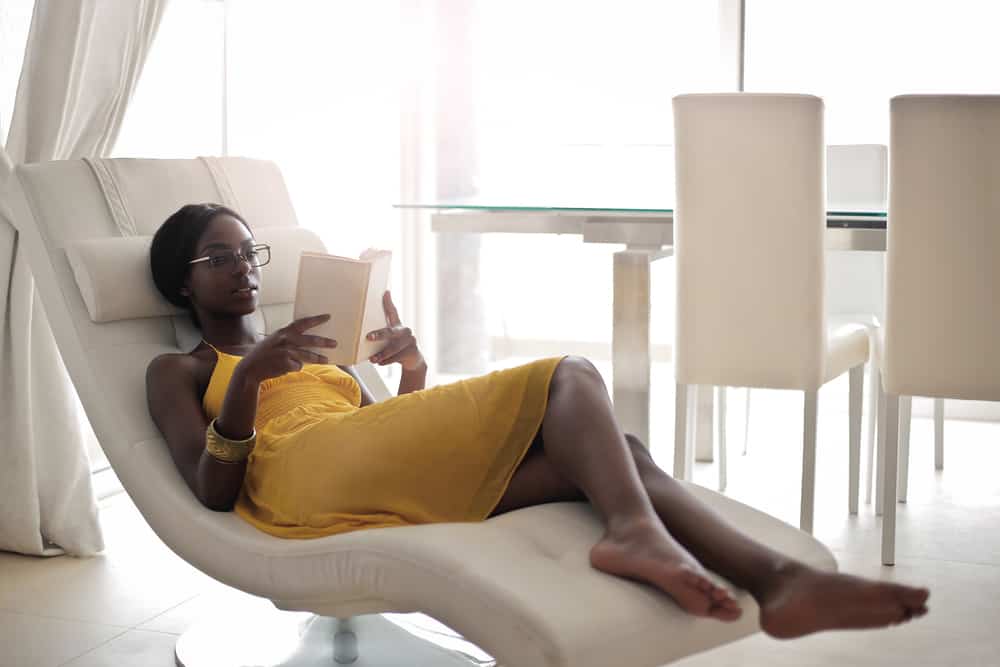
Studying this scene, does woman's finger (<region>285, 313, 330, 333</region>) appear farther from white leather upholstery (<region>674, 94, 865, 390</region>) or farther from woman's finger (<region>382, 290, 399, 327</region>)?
white leather upholstery (<region>674, 94, 865, 390</region>)

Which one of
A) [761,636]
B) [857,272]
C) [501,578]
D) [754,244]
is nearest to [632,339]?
[754,244]

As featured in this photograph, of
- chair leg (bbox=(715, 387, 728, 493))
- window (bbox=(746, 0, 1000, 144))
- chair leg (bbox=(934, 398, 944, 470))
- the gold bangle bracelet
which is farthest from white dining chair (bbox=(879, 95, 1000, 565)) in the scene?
window (bbox=(746, 0, 1000, 144))

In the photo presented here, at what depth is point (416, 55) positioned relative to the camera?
4605 millimetres

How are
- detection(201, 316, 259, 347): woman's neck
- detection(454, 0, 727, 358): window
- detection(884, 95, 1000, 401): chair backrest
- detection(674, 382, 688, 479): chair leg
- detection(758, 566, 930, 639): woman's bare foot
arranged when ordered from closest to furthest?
detection(758, 566, 930, 639): woman's bare foot → detection(201, 316, 259, 347): woman's neck → detection(884, 95, 1000, 401): chair backrest → detection(674, 382, 688, 479): chair leg → detection(454, 0, 727, 358): window

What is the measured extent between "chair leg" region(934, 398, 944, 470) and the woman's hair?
7.08ft

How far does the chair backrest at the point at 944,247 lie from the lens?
8.11 feet

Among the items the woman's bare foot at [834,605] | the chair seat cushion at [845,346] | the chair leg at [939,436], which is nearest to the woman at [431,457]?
the woman's bare foot at [834,605]

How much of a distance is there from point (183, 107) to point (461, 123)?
1.42 metres

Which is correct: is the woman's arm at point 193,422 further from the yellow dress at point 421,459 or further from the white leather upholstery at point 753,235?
the white leather upholstery at point 753,235

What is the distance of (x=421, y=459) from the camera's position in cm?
171

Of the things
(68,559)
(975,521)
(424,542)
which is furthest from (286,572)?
(975,521)

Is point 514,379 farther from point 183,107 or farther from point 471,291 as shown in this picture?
point 471,291

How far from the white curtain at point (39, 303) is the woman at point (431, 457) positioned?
28.8 inches

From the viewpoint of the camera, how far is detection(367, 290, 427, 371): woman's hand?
200 cm
